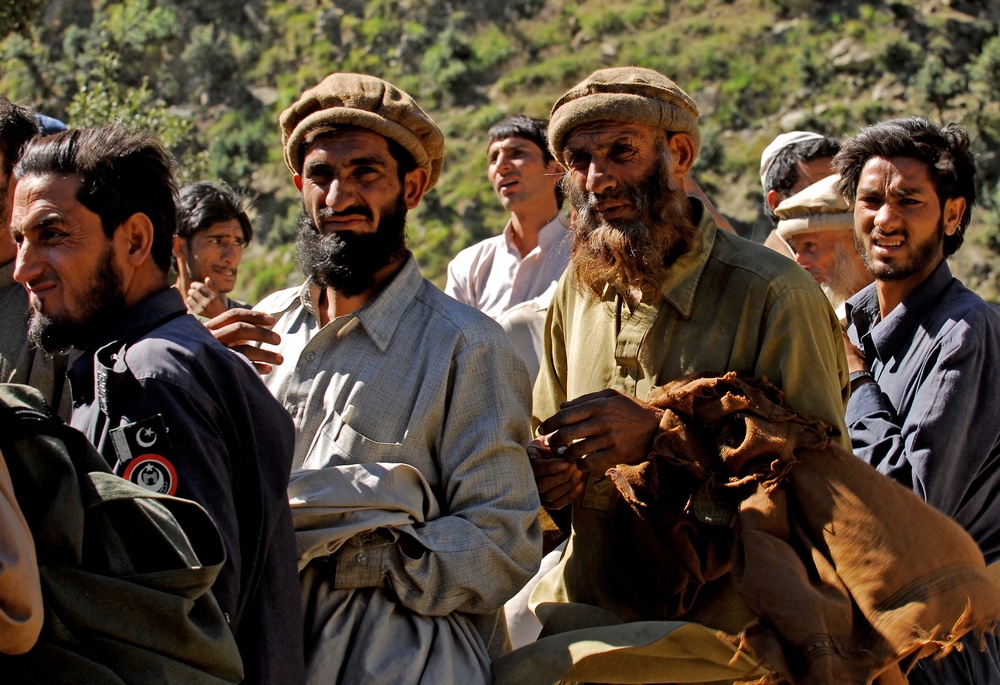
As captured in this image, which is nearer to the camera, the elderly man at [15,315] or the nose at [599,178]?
the elderly man at [15,315]

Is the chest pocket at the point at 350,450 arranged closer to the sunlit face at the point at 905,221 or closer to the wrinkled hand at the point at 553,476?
the wrinkled hand at the point at 553,476

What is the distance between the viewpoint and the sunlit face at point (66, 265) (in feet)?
8.57

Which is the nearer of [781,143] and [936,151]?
[936,151]

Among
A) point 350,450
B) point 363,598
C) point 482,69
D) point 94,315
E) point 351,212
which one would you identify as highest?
point 482,69

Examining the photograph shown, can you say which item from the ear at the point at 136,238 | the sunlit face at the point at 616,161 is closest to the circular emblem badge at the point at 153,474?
the ear at the point at 136,238

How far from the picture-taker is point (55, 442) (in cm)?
209

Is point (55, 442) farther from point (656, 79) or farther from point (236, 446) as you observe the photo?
point (656, 79)

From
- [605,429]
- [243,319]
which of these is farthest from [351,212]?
[605,429]

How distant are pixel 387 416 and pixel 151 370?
33.1 inches

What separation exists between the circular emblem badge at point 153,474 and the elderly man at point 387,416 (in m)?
0.56

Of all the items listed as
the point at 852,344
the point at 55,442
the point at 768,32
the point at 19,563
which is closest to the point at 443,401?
the point at 55,442

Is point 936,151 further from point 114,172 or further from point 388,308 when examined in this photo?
point 114,172

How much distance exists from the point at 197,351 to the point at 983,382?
2501mm

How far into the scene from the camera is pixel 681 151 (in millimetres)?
3635
